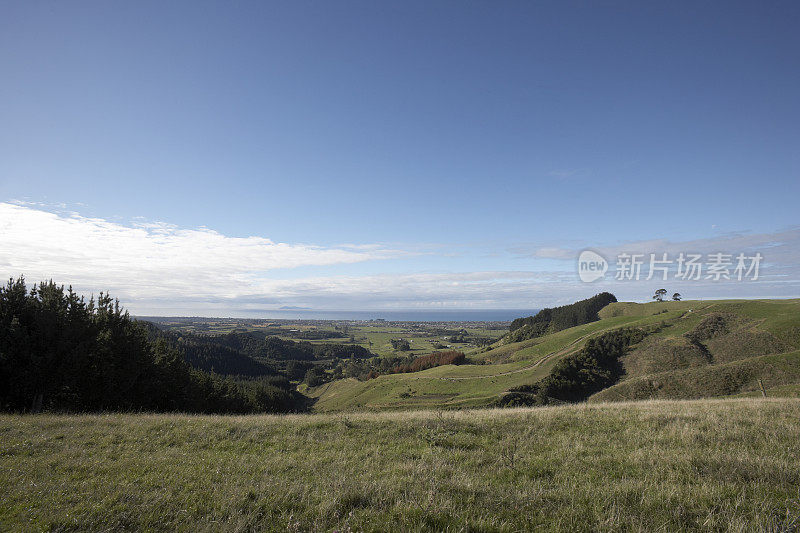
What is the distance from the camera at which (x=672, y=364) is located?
2242 inches

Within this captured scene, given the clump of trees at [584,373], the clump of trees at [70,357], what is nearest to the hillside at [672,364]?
the clump of trees at [584,373]

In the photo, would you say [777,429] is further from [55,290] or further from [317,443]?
[55,290]

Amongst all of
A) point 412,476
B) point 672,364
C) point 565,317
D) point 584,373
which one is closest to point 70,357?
point 412,476

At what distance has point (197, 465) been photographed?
7.57 metres

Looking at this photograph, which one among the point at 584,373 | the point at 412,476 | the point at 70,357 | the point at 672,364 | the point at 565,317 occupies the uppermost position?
the point at 412,476

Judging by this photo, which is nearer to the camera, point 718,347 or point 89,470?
point 89,470

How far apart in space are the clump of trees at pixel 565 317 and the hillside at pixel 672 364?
36620mm

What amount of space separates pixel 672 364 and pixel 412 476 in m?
71.6

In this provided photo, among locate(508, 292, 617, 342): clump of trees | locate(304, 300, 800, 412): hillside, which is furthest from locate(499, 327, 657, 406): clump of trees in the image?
locate(508, 292, 617, 342): clump of trees

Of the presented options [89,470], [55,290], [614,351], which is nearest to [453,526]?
[89,470]

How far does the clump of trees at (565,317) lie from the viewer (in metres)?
137

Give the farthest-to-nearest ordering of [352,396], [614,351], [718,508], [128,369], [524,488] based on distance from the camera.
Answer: [352,396]
[614,351]
[128,369]
[524,488]
[718,508]

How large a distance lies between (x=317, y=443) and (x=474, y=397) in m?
60.8

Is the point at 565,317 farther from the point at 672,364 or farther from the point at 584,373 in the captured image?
the point at 672,364
